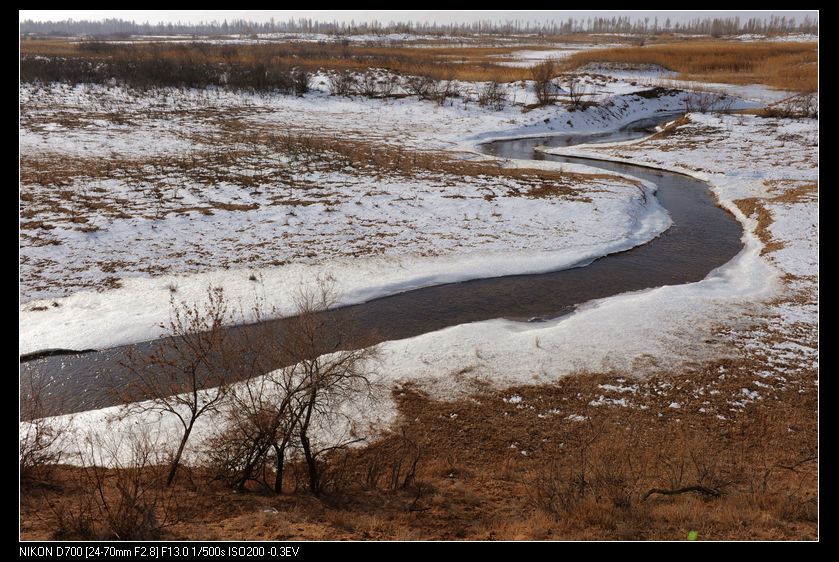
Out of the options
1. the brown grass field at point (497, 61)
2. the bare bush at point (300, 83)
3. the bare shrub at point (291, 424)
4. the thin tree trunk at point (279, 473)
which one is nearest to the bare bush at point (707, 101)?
the brown grass field at point (497, 61)

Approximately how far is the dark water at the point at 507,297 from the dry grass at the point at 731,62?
141ft

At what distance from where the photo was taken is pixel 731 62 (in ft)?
210

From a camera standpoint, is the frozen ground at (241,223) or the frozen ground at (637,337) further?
the frozen ground at (241,223)

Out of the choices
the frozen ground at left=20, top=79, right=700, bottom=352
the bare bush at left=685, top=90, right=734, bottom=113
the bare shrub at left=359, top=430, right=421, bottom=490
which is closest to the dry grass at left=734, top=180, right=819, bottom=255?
the frozen ground at left=20, top=79, right=700, bottom=352

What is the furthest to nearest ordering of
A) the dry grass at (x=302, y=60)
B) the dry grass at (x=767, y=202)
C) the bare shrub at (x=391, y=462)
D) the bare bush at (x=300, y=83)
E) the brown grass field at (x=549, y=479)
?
1. the dry grass at (x=302, y=60)
2. the bare bush at (x=300, y=83)
3. the dry grass at (x=767, y=202)
4. the bare shrub at (x=391, y=462)
5. the brown grass field at (x=549, y=479)

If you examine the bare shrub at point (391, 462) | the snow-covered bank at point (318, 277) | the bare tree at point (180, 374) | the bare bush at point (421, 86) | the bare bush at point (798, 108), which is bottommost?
the bare shrub at point (391, 462)

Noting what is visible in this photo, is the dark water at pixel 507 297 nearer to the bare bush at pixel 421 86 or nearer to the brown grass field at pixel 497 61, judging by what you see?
the bare bush at pixel 421 86

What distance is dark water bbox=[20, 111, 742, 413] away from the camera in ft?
38.9

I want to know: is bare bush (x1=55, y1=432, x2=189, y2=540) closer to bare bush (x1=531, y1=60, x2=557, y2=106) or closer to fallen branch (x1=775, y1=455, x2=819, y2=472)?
fallen branch (x1=775, y1=455, x2=819, y2=472)

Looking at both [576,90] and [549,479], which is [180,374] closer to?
[549,479]

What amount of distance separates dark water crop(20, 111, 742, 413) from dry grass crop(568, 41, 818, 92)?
4307cm

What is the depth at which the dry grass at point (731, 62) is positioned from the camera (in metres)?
57.0
